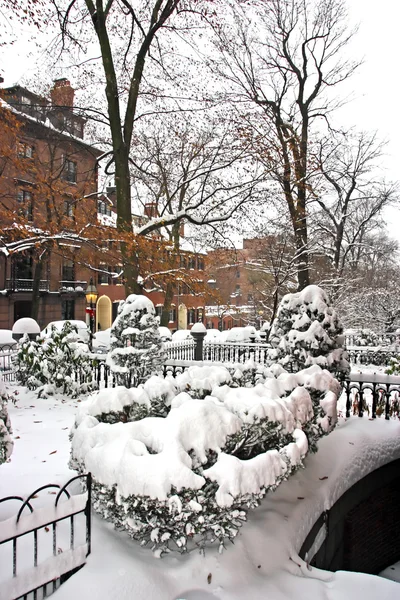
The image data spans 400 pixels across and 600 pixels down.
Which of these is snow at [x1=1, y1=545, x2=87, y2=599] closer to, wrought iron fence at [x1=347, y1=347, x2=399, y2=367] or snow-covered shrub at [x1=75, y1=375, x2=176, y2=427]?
snow-covered shrub at [x1=75, y1=375, x2=176, y2=427]

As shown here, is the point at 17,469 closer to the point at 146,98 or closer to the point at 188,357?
the point at 188,357

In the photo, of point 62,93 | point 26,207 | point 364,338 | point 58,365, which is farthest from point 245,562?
point 364,338

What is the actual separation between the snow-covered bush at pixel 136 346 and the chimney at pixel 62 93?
8.04 m

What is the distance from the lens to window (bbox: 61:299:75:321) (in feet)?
→ 111

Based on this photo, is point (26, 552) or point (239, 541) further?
point (239, 541)

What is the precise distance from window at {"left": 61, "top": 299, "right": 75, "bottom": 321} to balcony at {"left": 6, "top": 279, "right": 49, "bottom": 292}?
240 centimetres

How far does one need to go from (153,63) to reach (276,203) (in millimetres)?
6445

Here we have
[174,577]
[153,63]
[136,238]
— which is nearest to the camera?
[174,577]

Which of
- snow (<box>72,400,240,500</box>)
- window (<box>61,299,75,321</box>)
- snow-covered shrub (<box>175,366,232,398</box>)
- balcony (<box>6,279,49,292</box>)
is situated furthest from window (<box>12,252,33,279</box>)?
snow (<box>72,400,240,500</box>)

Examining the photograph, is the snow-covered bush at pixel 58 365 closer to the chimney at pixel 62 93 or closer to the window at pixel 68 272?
the chimney at pixel 62 93

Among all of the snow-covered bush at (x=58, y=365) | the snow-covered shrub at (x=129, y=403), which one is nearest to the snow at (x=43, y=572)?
the snow-covered shrub at (x=129, y=403)

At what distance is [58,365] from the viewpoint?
9734mm

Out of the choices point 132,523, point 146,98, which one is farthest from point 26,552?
point 146,98

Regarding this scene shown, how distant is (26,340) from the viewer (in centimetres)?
1054
